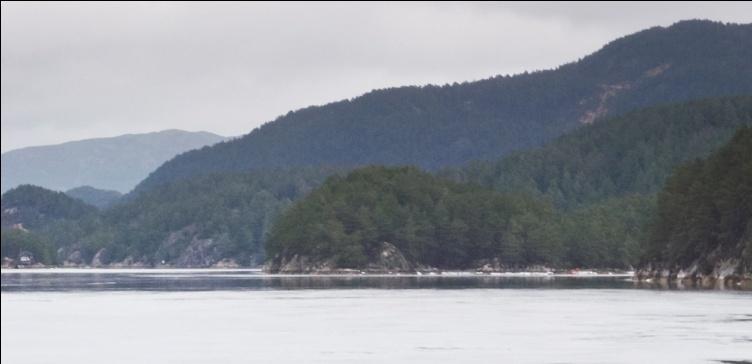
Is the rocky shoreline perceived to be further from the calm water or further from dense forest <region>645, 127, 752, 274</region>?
the calm water

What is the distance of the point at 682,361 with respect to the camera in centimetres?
6391

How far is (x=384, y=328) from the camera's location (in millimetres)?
84562

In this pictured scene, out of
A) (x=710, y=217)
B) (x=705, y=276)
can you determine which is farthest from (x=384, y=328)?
(x=710, y=217)

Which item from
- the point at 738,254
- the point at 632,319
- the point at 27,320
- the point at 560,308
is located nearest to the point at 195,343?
the point at 27,320

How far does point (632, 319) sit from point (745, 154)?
253ft

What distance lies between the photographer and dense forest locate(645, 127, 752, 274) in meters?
157

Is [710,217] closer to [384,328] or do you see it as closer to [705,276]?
[705,276]

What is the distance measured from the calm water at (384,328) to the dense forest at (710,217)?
1154 inches

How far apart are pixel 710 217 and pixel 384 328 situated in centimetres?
8521

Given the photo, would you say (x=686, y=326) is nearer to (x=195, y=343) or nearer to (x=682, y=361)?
(x=682, y=361)

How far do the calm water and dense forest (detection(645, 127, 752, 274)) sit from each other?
2930 cm

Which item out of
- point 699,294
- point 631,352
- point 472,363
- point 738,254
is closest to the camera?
point 472,363

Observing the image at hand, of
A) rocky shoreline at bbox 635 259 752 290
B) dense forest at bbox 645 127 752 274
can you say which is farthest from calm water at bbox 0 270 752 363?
dense forest at bbox 645 127 752 274

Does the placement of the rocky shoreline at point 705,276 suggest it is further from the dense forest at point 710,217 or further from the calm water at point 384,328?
the calm water at point 384,328
